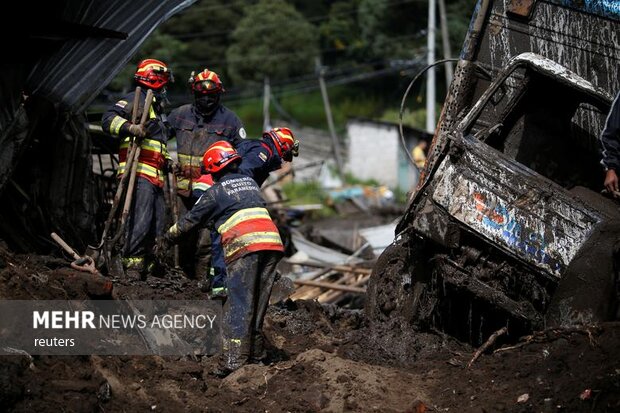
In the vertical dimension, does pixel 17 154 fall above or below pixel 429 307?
above

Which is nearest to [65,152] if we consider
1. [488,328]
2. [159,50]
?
[488,328]

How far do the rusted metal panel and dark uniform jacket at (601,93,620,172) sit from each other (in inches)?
20.2

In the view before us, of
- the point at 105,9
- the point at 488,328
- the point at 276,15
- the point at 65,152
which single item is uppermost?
the point at 276,15

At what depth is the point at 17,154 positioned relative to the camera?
7703 millimetres

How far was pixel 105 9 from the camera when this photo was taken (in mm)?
8453

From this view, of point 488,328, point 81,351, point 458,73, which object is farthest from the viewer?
point 458,73

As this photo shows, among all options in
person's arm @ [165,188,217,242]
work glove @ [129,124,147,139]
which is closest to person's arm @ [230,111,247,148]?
work glove @ [129,124,147,139]

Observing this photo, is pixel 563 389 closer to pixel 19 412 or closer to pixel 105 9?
pixel 19 412

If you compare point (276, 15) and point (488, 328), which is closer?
point (488, 328)

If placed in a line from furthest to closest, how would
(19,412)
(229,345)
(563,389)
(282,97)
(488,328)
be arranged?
(282,97), (488,328), (229,345), (563,389), (19,412)

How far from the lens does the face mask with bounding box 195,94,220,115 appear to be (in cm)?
857

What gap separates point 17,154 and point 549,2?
525 centimetres

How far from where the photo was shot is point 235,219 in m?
6.91

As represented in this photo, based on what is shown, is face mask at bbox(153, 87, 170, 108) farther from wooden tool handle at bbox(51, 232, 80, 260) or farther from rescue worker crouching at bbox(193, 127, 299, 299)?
wooden tool handle at bbox(51, 232, 80, 260)
